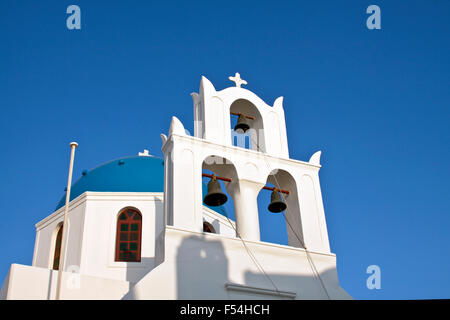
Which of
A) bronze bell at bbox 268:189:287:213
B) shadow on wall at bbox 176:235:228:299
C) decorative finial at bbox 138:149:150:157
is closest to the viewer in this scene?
shadow on wall at bbox 176:235:228:299

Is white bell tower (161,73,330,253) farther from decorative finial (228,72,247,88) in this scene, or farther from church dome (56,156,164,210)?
church dome (56,156,164,210)

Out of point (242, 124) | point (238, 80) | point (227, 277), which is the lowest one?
point (227, 277)

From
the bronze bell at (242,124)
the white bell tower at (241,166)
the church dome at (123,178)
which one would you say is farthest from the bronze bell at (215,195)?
the church dome at (123,178)

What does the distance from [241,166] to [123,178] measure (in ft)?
17.8

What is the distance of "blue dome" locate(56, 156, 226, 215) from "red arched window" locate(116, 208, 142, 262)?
0.74 m

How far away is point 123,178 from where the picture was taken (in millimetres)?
14781

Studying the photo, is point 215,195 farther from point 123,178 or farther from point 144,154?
point 144,154

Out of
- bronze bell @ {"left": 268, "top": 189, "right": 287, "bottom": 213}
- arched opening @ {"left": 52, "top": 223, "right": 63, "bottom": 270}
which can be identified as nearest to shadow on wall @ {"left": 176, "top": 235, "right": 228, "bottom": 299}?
bronze bell @ {"left": 268, "top": 189, "right": 287, "bottom": 213}

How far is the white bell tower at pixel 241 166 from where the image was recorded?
9.56 meters

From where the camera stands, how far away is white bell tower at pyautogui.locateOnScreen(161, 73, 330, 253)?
376 inches

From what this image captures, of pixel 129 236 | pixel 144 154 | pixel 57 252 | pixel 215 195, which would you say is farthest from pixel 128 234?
pixel 215 195
